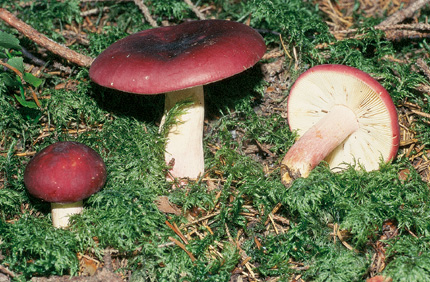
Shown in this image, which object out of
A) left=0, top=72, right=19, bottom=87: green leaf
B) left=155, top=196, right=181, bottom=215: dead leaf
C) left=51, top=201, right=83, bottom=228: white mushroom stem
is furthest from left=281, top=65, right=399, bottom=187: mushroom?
left=0, top=72, right=19, bottom=87: green leaf

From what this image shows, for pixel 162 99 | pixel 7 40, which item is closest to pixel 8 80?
pixel 7 40

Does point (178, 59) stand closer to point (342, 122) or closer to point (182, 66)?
point (182, 66)

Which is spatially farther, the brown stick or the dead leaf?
the brown stick

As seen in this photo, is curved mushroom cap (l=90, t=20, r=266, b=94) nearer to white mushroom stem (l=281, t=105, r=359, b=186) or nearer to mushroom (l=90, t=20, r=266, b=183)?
mushroom (l=90, t=20, r=266, b=183)

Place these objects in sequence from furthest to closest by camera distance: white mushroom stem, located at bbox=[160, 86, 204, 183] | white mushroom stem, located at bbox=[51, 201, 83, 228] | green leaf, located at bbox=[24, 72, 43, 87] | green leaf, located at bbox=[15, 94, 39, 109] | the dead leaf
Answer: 1. green leaf, located at bbox=[24, 72, 43, 87]
2. green leaf, located at bbox=[15, 94, 39, 109]
3. white mushroom stem, located at bbox=[160, 86, 204, 183]
4. the dead leaf
5. white mushroom stem, located at bbox=[51, 201, 83, 228]

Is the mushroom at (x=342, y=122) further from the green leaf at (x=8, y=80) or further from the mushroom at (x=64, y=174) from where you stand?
the green leaf at (x=8, y=80)

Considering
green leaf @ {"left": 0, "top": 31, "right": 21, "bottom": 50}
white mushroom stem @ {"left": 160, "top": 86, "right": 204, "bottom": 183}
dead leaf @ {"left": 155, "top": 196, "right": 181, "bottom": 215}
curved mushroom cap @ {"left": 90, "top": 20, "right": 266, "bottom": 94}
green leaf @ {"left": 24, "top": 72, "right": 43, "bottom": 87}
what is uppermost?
curved mushroom cap @ {"left": 90, "top": 20, "right": 266, "bottom": 94}
